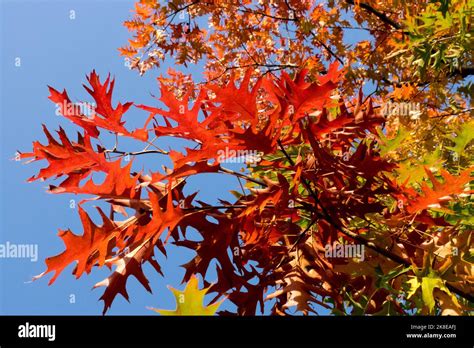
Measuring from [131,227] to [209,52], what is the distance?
6.09m

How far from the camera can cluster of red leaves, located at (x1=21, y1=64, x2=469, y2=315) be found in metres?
1.57

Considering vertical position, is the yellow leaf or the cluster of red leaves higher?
the cluster of red leaves

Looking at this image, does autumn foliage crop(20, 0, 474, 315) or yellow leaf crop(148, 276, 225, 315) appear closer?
yellow leaf crop(148, 276, 225, 315)

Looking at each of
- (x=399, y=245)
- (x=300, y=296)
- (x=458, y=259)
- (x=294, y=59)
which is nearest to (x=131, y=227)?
(x=300, y=296)

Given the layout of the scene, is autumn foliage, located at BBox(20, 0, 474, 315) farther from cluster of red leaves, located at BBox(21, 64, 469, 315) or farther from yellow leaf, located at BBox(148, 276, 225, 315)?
yellow leaf, located at BBox(148, 276, 225, 315)

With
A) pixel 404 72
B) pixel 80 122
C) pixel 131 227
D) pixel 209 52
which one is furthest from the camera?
pixel 209 52

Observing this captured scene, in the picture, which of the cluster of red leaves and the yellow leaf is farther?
the cluster of red leaves

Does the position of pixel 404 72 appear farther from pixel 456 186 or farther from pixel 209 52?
pixel 456 186

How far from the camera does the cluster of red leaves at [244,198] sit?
5.15 feet

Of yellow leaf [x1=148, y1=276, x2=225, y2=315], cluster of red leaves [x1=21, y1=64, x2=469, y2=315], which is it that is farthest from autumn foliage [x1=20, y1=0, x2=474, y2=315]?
yellow leaf [x1=148, y1=276, x2=225, y2=315]

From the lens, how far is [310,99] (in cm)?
166

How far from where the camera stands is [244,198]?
1837mm

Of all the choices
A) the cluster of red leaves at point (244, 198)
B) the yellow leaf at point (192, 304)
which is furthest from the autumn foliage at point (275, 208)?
the yellow leaf at point (192, 304)

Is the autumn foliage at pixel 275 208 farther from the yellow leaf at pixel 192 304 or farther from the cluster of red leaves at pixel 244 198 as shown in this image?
the yellow leaf at pixel 192 304
